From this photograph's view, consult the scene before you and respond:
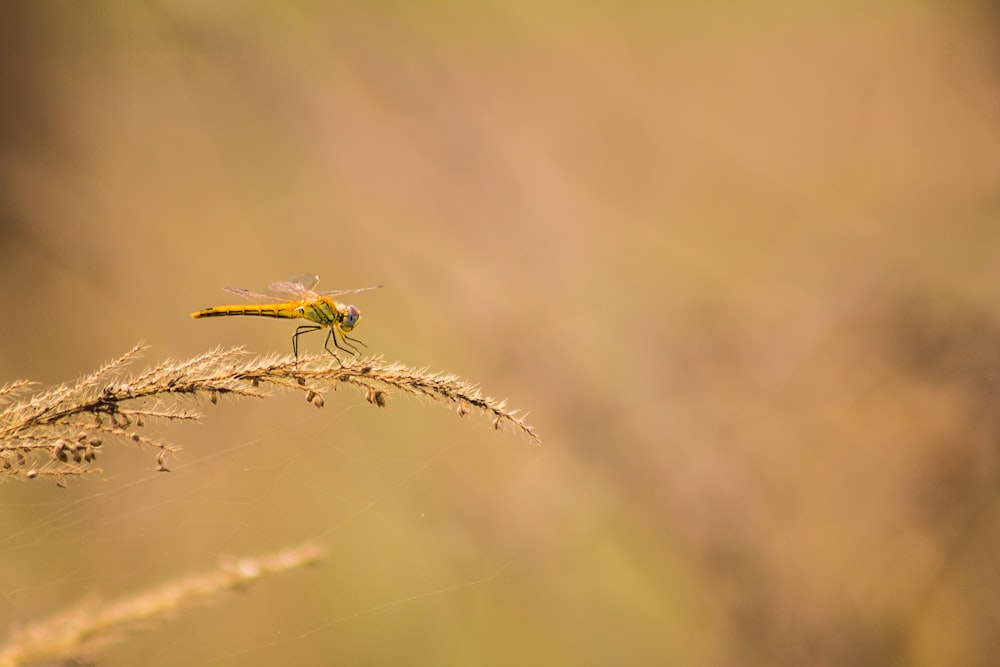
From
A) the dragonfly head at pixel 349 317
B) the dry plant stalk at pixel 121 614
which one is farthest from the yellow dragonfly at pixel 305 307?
the dry plant stalk at pixel 121 614

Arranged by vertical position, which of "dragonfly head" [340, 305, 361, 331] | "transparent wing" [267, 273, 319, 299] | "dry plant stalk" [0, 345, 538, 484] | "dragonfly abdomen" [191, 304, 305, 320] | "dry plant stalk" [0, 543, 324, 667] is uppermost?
"transparent wing" [267, 273, 319, 299]

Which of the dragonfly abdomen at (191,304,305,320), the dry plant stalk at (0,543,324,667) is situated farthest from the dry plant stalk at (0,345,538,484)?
the dragonfly abdomen at (191,304,305,320)

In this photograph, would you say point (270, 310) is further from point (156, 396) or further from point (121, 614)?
point (121, 614)

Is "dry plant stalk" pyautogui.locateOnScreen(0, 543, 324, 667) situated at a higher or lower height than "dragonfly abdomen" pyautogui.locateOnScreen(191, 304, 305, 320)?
lower

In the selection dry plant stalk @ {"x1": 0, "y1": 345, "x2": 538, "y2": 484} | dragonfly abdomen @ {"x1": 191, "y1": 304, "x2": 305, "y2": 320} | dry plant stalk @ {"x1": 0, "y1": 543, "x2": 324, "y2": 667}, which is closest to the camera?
dry plant stalk @ {"x1": 0, "y1": 543, "x2": 324, "y2": 667}

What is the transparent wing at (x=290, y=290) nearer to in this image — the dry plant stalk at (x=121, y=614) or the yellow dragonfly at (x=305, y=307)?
the yellow dragonfly at (x=305, y=307)

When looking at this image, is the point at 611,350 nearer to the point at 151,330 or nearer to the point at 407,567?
the point at 407,567

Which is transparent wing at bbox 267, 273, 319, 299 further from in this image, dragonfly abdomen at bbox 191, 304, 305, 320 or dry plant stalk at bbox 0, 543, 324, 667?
dry plant stalk at bbox 0, 543, 324, 667

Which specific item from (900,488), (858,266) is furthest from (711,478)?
(858,266)
